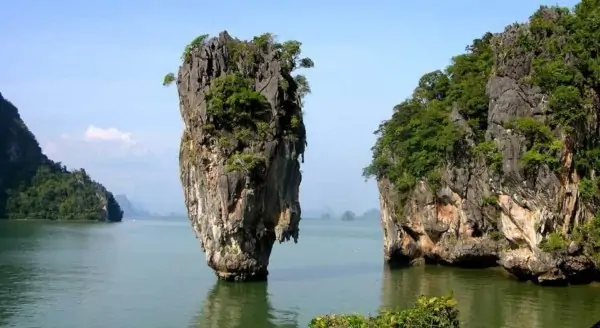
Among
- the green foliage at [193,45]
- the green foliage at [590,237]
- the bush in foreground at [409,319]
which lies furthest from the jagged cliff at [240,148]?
the bush in foreground at [409,319]

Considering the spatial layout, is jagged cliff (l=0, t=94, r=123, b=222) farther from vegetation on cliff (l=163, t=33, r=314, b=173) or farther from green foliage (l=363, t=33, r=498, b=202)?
vegetation on cliff (l=163, t=33, r=314, b=173)

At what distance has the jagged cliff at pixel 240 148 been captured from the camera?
28.3 meters

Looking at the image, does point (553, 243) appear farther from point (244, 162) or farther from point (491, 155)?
point (244, 162)

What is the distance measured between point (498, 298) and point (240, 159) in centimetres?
1182

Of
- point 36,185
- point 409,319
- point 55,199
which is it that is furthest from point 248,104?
point 36,185

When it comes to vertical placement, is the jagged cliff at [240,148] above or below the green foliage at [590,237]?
above

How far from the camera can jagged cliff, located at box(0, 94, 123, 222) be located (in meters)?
104

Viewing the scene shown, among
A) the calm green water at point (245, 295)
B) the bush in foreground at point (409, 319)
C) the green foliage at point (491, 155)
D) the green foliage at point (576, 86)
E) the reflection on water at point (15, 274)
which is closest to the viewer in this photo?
the bush in foreground at point (409, 319)

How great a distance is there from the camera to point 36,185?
107250 mm

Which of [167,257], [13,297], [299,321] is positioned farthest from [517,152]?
[167,257]

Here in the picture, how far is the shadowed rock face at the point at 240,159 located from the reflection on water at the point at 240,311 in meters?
1.64

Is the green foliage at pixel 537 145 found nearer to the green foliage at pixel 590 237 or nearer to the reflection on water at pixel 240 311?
the green foliage at pixel 590 237

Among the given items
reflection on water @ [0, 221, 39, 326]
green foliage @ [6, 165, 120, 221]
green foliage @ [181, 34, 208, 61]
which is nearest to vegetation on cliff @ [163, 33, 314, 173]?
green foliage @ [181, 34, 208, 61]

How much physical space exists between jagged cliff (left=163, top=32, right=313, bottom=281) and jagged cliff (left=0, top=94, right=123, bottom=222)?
81.5 m
